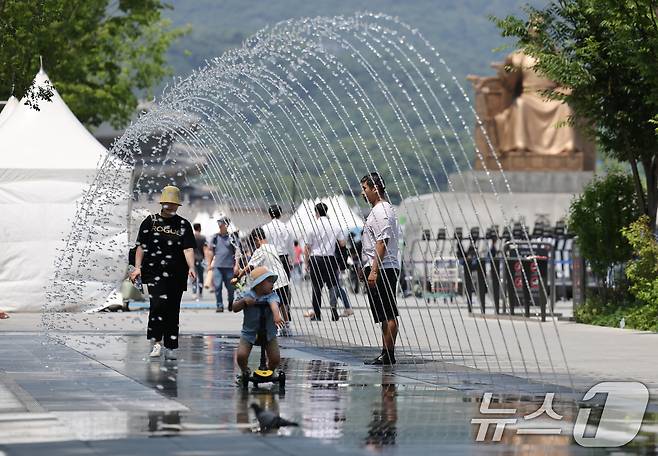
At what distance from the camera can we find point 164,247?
16.1 m

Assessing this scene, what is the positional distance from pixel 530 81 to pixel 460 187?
15.1ft

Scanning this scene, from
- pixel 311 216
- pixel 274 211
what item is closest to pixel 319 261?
pixel 311 216

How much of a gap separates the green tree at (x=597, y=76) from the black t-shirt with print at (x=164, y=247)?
7.77m

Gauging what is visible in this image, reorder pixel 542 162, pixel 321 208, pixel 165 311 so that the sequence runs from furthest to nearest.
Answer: pixel 542 162 < pixel 321 208 < pixel 165 311

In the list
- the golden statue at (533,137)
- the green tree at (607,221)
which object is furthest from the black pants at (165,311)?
the golden statue at (533,137)

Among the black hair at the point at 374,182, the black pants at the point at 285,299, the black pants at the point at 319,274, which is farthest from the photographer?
the black pants at the point at 319,274

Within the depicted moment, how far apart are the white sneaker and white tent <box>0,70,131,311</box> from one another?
1163 centimetres

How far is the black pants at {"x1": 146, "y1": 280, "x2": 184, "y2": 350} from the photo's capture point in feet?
53.1

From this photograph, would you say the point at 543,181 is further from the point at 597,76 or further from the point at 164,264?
the point at 164,264

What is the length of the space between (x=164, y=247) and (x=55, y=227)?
12.4m

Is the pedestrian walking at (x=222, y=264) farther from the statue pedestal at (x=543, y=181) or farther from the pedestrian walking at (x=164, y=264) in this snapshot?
the statue pedestal at (x=543, y=181)

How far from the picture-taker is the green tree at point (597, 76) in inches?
889

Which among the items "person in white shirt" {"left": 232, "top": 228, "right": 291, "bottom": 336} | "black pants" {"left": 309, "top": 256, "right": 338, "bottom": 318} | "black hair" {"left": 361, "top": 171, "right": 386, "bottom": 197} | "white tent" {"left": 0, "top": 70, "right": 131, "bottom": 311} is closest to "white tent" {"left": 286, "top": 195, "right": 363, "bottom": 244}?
"black pants" {"left": 309, "top": 256, "right": 338, "bottom": 318}

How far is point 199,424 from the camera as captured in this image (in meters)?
10.1
